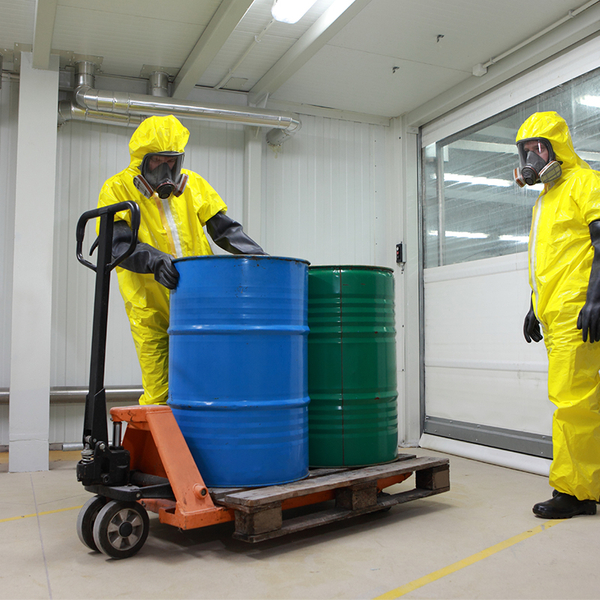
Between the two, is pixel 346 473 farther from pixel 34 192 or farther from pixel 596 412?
pixel 34 192

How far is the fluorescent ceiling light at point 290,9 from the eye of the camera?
4.02m

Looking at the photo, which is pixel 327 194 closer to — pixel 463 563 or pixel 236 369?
pixel 236 369

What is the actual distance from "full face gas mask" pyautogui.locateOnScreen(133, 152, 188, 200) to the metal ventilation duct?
75.5 inches

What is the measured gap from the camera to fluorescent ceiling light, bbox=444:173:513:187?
498 cm

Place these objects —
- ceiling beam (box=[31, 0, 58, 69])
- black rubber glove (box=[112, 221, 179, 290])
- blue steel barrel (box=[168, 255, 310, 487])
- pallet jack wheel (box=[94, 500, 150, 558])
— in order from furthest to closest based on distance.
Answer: ceiling beam (box=[31, 0, 58, 69]) < black rubber glove (box=[112, 221, 179, 290]) < blue steel barrel (box=[168, 255, 310, 487]) < pallet jack wheel (box=[94, 500, 150, 558])

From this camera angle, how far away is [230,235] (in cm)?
355

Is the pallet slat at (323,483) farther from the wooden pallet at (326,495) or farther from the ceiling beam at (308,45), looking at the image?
the ceiling beam at (308,45)

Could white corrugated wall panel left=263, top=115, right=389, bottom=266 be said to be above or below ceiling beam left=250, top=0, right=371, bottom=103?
below

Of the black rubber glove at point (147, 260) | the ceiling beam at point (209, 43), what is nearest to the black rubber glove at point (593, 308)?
the black rubber glove at point (147, 260)

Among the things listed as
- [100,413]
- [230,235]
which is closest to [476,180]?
[230,235]

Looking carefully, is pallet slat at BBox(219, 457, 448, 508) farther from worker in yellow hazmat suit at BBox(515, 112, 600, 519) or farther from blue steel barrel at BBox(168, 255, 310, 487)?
worker in yellow hazmat suit at BBox(515, 112, 600, 519)

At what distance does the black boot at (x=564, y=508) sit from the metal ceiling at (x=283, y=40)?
3.26m

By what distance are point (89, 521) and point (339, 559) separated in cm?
106

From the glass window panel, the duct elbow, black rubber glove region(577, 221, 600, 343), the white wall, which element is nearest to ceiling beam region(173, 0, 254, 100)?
the duct elbow
